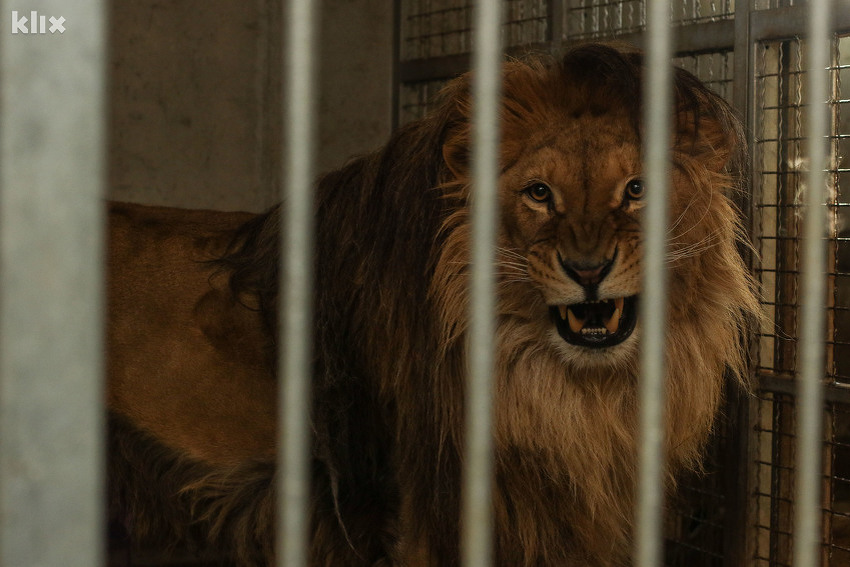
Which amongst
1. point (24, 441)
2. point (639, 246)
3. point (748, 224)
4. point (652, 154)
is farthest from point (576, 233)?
point (24, 441)

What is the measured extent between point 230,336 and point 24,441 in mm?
1967

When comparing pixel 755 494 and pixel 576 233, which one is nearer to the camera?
pixel 576 233

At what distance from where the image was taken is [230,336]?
303 cm

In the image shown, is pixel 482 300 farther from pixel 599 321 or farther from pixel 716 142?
pixel 716 142

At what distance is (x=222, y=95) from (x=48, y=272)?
3744 mm

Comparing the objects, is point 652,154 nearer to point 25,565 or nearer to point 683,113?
point 25,565

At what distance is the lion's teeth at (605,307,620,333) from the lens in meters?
2.36

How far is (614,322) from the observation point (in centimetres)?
236

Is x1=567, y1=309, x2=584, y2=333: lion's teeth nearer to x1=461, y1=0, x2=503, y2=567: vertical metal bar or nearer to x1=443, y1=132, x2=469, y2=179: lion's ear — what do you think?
x1=443, y1=132, x2=469, y2=179: lion's ear

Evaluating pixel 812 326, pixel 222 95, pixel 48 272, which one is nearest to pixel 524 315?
pixel 812 326

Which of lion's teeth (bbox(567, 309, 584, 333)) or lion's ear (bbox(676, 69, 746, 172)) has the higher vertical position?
lion's ear (bbox(676, 69, 746, 172))

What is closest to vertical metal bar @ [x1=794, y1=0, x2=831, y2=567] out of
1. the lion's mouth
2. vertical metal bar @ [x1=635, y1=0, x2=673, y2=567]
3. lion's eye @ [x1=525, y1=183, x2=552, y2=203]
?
vertical metal bar @ [x1=635, y1=0, x2=673, y2=567]

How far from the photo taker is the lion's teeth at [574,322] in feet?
7.89

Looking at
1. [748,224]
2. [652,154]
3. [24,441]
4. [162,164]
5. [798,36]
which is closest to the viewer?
[24,441]
